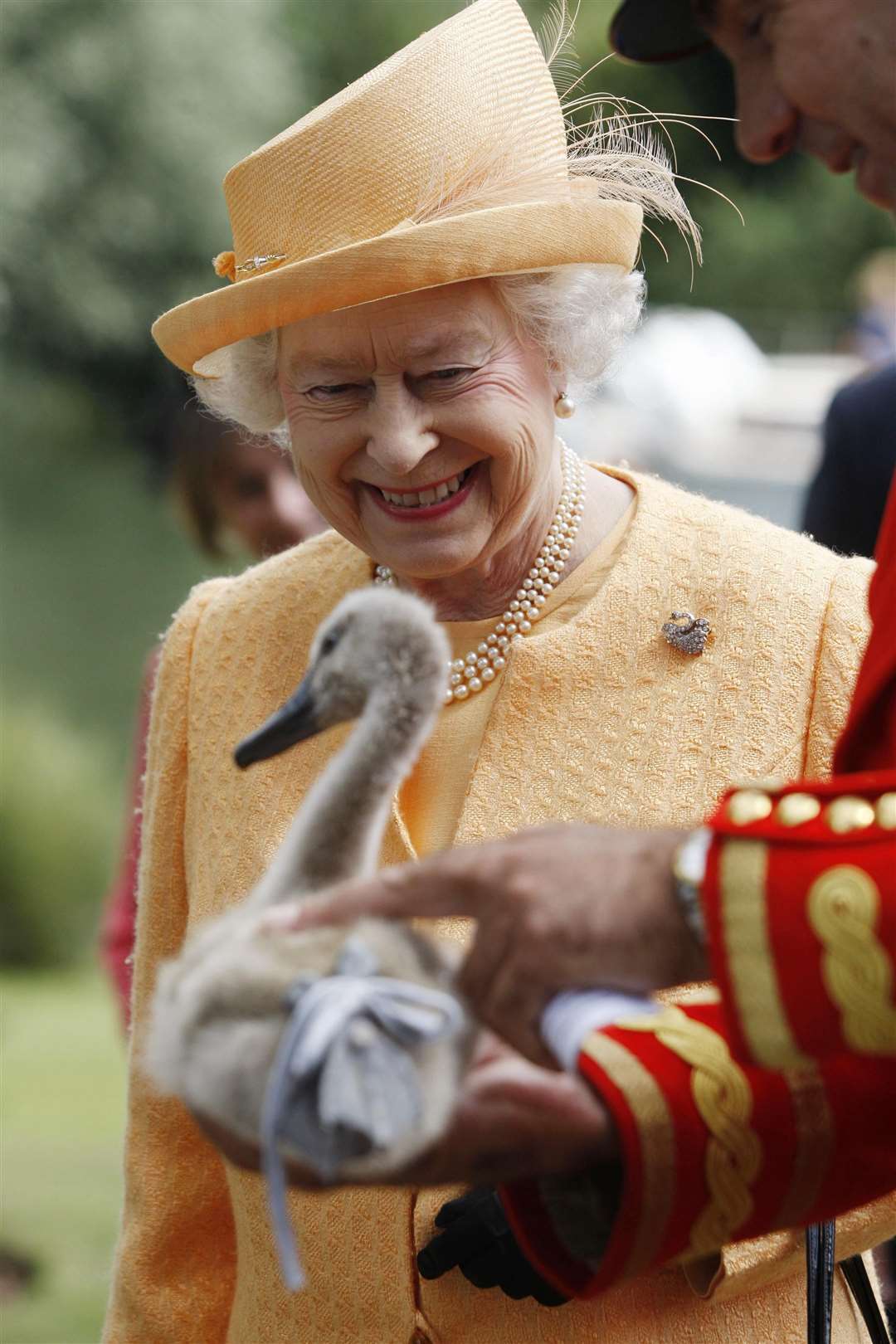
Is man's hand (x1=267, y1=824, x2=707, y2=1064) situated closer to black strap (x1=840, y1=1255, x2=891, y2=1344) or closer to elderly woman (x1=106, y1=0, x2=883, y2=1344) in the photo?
elderly woman (x1=106, y1=0, x2=883, y2=1344)

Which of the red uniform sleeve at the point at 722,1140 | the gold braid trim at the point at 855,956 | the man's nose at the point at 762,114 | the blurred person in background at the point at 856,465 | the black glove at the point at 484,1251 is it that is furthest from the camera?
the blurred person in background at the point at 856,465

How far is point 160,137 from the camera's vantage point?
12.2 m

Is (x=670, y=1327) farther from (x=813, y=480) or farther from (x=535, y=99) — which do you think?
(x=813, y=480)

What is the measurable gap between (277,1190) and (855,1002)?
448 mm

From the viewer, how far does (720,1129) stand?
136 centimetres

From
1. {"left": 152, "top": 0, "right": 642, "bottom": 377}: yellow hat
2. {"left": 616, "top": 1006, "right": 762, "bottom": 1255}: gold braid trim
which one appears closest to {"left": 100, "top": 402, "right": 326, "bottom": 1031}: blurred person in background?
{"left": 152, "top": 0, "right": 642, "bottom": 377}: yellow hat

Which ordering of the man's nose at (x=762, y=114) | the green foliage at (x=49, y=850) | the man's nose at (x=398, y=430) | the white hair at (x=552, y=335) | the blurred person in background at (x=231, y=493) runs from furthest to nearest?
the green foliage at (x=49, y=850) < the blurred person in background at (x=231, y=493) < the white hair at (x=552, y=335) < the man's nose at (x=398, y=430) < the man's nose at (x=762, y=114)

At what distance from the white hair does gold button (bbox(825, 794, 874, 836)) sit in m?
1.19

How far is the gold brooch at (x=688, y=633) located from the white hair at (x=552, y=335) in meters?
0.45

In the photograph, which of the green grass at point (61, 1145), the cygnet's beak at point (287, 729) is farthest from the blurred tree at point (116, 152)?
the cygnet's beak at point (287, 729)

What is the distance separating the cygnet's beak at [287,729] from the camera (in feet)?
4.69

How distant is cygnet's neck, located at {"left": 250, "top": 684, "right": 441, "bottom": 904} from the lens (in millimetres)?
1336

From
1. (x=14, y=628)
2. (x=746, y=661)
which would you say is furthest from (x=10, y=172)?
(x=746, y=661)

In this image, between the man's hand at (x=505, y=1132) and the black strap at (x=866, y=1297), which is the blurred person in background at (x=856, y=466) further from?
the man's hand at (x=505, y=1132)
